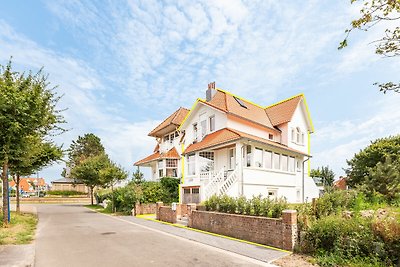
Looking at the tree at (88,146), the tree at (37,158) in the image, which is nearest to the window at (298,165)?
the tree at (37,158)

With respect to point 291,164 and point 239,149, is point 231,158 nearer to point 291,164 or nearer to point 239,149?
point 239,149

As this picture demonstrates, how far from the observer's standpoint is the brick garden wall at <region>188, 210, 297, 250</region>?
9.58 meters

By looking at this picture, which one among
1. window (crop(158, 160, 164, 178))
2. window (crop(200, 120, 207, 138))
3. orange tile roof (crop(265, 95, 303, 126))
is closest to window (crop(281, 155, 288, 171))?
orange tile roof (crop(265, 95, 303, 126))

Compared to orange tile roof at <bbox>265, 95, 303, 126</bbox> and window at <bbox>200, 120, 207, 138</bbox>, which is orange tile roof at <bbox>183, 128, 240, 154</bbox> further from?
orange tile roof at <bbox>265, 95, 303, 126</bbox>

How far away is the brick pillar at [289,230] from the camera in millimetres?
9473

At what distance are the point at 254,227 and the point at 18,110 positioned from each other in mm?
11563

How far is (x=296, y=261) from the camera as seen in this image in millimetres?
8414

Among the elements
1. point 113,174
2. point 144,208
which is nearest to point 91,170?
point 113,174

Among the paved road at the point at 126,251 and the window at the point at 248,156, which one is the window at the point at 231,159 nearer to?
the window at the point at 248,156

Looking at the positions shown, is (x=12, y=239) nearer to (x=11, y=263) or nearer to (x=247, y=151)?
(x=11, y=263)

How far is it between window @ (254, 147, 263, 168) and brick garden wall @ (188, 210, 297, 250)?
24.2ft

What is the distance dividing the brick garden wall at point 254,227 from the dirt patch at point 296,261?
67cm

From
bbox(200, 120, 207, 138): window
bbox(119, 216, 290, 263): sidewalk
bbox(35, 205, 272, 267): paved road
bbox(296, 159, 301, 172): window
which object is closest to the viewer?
bbox(35, 205, 272, 267): paved road

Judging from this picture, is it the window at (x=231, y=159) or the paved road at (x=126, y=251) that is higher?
the window at (x=231, y=159)
